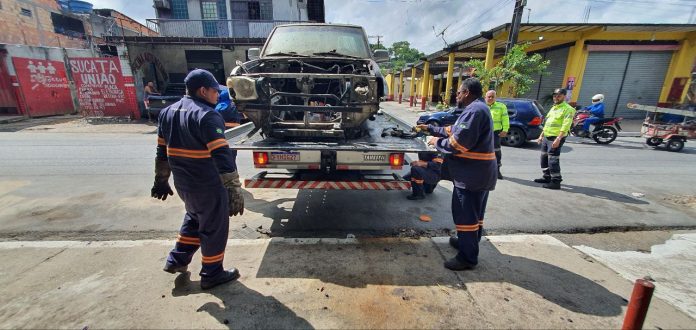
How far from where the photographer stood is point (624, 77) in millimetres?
14562

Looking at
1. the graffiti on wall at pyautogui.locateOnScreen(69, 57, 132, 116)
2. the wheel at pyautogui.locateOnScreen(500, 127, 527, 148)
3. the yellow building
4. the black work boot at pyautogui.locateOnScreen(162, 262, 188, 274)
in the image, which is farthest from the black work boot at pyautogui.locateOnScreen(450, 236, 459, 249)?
the graffiti on wall at pyautogui.locateOnScreen(69, 57, 132, 116)

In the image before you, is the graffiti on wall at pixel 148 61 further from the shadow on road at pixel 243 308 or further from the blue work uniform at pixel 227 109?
the shadow on road at pixel 243 308

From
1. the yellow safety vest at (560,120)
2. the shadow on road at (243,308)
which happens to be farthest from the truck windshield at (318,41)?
the yellow safety vest at (560,120)

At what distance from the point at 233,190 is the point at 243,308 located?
874 mm

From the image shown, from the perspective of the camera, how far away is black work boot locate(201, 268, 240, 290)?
Result: 241 cm

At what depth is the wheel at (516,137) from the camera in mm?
8700

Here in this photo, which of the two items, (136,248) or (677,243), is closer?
(136,248)

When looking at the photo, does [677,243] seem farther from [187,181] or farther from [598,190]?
[187,181]

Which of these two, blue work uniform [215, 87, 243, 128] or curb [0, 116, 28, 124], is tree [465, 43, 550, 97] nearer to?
blue work uniform [215, 87, 243, 128]

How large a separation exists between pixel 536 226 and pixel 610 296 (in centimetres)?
138

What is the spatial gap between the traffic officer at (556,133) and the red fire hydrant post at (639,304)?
13.9 ft

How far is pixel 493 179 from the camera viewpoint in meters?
2.74

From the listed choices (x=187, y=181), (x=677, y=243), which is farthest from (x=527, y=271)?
(x=187, y=181)

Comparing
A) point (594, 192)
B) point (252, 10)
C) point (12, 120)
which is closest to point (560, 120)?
point (594, 192)
